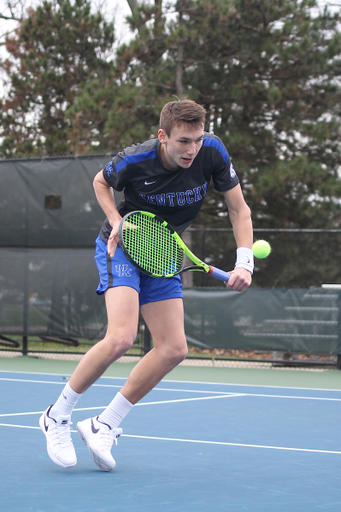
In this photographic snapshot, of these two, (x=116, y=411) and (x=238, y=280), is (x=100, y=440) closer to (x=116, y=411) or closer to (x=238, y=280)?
(x=116, y=411)

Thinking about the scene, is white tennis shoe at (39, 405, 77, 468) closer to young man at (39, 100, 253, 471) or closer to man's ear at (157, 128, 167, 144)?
young man at (39, 100, 253, 471)

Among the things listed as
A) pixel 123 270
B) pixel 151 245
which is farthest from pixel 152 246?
pixel 123 270

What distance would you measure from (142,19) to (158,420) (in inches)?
399

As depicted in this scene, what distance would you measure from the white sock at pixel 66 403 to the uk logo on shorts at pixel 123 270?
0.57m

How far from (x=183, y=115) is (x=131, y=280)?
0.81 meters

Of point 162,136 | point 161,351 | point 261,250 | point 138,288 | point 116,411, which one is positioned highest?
point 162,136

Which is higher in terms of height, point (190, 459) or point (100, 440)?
point (100, 440)

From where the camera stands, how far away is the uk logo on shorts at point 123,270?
3562 millimetres

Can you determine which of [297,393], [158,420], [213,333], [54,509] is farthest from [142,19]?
[54,509]

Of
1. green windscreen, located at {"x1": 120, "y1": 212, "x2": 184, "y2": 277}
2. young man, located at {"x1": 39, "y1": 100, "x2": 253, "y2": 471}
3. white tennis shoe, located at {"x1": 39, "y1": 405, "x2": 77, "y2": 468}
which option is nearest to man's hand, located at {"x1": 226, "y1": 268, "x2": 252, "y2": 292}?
young man, located at {"x1": 39, "y1": 100, "x2": 253, "y2": 471}

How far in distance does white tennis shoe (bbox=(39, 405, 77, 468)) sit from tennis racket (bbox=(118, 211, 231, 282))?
2.68 ft

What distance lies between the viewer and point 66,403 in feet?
11.7

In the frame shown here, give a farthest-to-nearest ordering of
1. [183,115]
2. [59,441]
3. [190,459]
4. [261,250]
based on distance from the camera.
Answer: [261,250] → [190,459] → [59,441] → [183,115]

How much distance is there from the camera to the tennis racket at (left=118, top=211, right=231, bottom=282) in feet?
11.5
